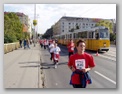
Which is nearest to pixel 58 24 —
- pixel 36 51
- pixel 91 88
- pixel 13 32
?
pixel 13 32

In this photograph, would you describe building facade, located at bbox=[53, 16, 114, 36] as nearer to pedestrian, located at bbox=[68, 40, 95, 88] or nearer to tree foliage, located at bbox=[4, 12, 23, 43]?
tree foliage, located at bbox=[4, 12, 23, 43]

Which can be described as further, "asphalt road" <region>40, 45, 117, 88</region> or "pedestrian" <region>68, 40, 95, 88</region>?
"asphalt road" <region>40, 45, 117, 88</region>

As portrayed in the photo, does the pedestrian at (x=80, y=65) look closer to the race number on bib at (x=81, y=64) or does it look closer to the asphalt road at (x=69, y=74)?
the race number on bib at (x=81, y=64)

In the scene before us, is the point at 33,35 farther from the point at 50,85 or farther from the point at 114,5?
the point at 114,5

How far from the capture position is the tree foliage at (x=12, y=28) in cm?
496

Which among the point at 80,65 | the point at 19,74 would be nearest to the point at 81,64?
the point at 80,65

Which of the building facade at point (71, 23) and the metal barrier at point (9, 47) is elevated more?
the building facade at point (71, 23)

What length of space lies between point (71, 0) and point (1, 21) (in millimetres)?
1431

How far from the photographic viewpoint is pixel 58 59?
6.64 meters

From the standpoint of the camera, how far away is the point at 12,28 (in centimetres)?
550

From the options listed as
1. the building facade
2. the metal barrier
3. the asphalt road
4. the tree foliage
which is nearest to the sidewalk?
the metal barrier

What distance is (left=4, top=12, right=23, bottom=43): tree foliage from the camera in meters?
4.96

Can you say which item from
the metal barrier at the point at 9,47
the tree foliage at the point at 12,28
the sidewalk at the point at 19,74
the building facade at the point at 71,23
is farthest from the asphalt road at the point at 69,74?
the tree foliage at the point at 12,28

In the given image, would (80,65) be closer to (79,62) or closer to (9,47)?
(79,62)
